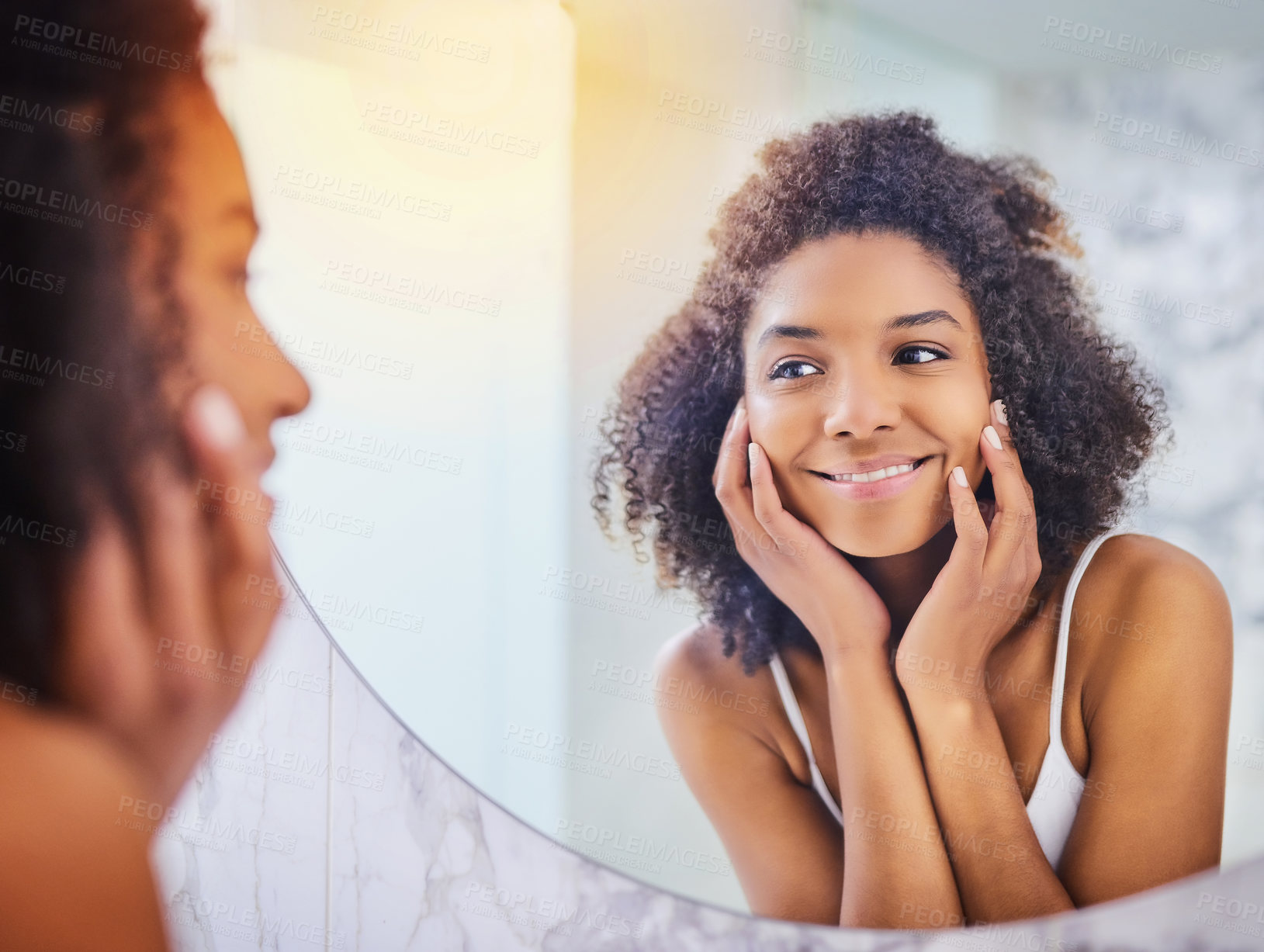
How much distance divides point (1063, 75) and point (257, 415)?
3.06 ft

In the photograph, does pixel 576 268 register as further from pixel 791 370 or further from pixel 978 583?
pixel 978 583

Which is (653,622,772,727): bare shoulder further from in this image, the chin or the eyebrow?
the eyebrow

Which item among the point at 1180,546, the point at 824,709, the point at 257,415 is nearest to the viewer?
the point at 1180,546

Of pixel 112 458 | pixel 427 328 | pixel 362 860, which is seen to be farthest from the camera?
pixel 112 458

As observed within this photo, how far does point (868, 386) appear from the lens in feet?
2.63

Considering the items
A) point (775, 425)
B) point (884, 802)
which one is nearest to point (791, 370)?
point (775, 425)

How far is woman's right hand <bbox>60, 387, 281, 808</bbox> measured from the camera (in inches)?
46.9

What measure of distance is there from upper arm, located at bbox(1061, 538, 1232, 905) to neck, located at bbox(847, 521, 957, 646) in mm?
123

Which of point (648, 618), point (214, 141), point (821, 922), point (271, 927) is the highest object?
point (214, 141)

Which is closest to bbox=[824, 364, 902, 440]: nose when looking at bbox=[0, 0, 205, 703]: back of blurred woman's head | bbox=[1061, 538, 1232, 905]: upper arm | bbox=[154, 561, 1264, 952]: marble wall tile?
bbox=[1061, 538, 1232, 905]: upper arm

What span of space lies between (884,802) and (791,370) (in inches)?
15.7

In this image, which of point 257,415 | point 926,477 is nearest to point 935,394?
point 926,477

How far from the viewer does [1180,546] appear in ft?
2.45

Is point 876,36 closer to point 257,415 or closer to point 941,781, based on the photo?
point 941,781
